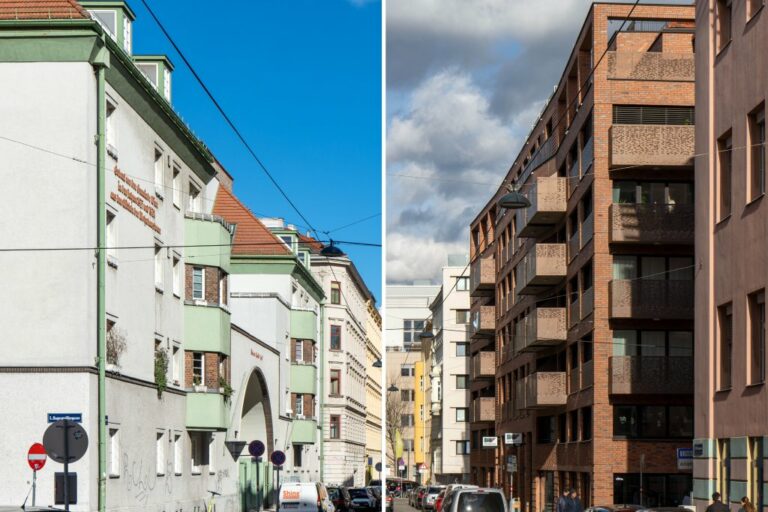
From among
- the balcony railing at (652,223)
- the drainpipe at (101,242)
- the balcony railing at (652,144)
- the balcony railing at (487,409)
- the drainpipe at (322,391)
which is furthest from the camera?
the drainpipe at (322,391)

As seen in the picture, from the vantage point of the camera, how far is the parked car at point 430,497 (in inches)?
2361

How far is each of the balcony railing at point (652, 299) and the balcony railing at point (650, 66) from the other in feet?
21.1

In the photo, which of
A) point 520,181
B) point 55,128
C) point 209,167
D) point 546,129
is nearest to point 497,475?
point 520,181

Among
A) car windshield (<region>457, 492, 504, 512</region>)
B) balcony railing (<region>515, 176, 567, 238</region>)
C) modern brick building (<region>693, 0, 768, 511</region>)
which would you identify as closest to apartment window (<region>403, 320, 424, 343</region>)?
balcony railing (<region>515, 176, 567, 238</region>)

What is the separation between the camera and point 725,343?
95.2ft

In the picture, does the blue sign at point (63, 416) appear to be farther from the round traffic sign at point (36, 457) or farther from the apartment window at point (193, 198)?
the apartment window at point (193, 198)

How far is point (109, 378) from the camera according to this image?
32594 mm

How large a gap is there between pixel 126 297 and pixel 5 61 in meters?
6.83

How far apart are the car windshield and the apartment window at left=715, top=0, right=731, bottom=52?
35.6 ft

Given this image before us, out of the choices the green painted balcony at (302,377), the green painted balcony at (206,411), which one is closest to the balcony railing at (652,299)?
the green painted balcony at (206,411)

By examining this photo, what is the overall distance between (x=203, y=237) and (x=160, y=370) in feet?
19.6

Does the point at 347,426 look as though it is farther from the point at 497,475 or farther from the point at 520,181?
the point at 520,181

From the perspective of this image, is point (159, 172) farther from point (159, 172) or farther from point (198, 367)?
point (198, 367)

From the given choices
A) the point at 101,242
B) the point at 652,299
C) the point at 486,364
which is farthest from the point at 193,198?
the point at 486,364
